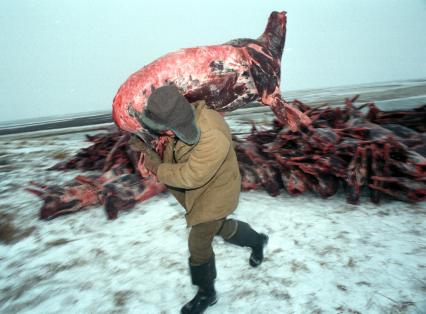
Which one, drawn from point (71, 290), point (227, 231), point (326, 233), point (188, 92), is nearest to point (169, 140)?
point (188, 92)

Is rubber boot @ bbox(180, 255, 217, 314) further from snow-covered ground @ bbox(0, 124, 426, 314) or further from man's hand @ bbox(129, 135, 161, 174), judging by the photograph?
man's hand @ bbox(129, 135, 161, 174)

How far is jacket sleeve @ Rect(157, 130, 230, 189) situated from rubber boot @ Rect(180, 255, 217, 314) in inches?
23.3

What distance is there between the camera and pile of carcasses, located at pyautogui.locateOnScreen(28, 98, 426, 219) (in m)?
3.03

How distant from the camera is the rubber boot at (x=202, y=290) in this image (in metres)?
1.85

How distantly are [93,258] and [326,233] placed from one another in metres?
2.03

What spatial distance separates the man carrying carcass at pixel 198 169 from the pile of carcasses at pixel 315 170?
4.50 ft

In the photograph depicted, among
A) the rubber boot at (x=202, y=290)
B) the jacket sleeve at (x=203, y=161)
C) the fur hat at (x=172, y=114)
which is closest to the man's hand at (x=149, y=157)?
the jacket sleeve at (x=203, y=161)

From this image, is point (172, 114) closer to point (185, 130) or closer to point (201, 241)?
point (185, 130)

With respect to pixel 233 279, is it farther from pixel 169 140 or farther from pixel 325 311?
pixel 169 140

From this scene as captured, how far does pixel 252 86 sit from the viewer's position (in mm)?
Answer: 2766

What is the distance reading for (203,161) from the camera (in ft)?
5.54

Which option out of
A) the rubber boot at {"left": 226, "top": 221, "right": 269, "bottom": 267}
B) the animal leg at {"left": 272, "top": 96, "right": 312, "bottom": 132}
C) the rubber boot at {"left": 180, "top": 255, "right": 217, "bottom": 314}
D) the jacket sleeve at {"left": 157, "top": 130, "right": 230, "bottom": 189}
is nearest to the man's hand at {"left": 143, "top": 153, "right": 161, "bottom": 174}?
the jacket sleeve at {"left": 157, "top": 130, "right": 230, "bottom": 189}

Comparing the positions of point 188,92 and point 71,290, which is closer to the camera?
point 71,290

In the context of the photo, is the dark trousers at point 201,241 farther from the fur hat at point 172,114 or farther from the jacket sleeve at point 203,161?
the fur hat at point 172,114
